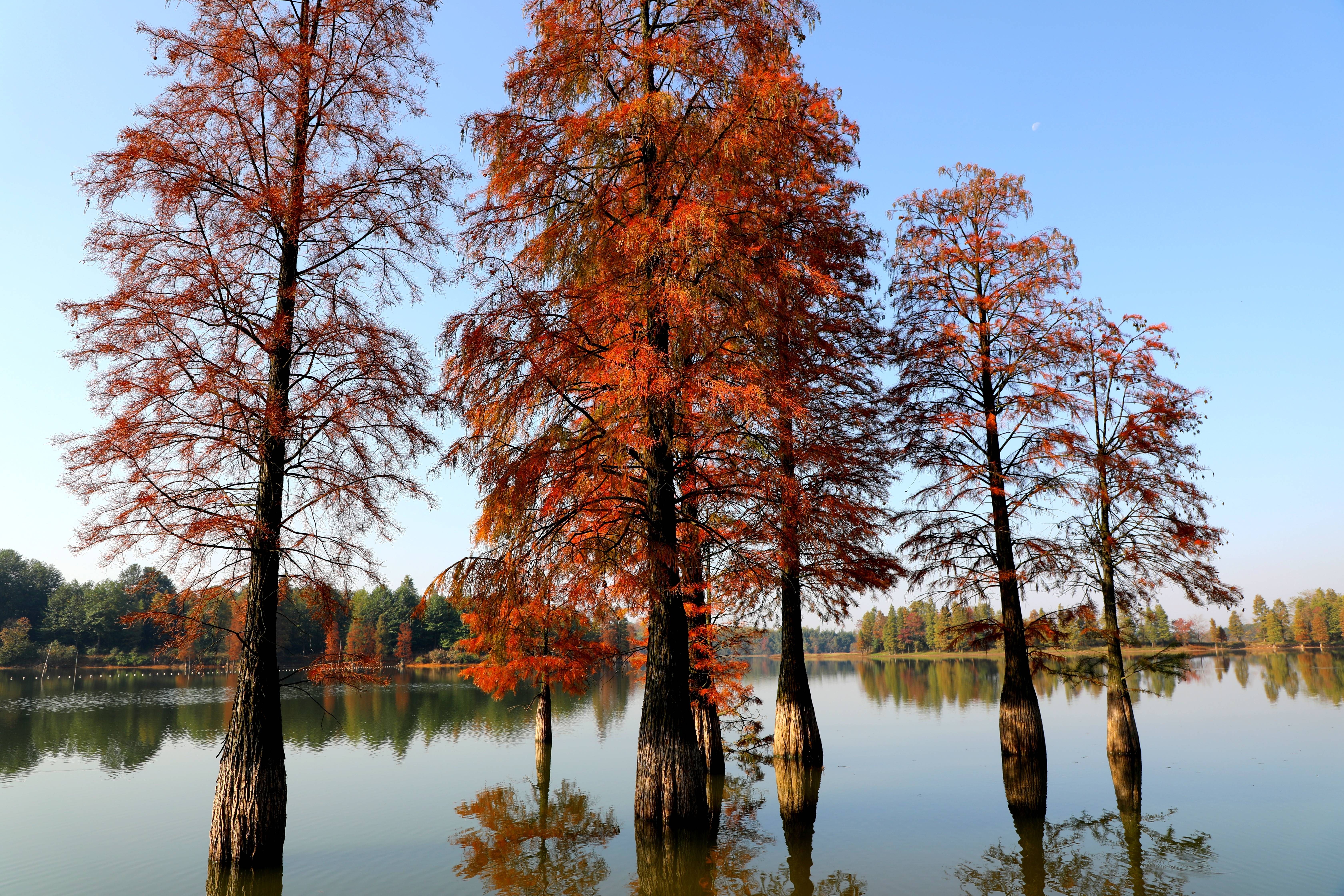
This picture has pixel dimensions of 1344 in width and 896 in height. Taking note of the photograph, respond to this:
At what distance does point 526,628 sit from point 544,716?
623cm

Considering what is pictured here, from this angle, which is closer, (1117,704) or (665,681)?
(665,681)

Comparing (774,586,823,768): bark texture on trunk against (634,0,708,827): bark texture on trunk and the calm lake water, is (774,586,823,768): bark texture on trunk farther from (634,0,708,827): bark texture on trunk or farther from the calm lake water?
(634,0,708,827): bark texture on trunk

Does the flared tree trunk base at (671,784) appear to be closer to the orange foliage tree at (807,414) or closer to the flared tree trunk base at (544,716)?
the orange foliage tree at (807,414)

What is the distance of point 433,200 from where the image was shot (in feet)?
46.2

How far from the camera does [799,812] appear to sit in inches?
592

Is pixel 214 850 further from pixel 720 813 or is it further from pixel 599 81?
pixel 599 81

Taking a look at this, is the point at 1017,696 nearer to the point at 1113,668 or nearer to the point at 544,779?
the point at 1113,668

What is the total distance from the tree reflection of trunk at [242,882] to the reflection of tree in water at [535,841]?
8.18 feet

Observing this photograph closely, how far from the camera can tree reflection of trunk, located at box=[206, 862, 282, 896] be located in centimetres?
1015

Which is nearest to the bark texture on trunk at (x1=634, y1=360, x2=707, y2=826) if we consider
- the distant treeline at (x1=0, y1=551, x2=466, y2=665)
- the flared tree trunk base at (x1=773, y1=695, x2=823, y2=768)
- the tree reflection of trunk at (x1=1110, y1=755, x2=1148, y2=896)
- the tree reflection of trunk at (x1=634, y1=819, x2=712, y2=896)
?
the tree reflection of trunk at (x1=634, y1=819, x2=712, y2=896)

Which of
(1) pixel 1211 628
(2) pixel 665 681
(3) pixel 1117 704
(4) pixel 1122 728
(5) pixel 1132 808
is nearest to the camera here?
(2) pixel 665 681

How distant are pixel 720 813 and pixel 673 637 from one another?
4782 millimetres

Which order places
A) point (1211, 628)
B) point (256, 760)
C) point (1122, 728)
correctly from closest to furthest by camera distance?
point (256, 760), point (1122, 728), point (1211, 628)

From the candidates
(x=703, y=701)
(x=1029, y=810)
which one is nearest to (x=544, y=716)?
(x=703, y=701)
